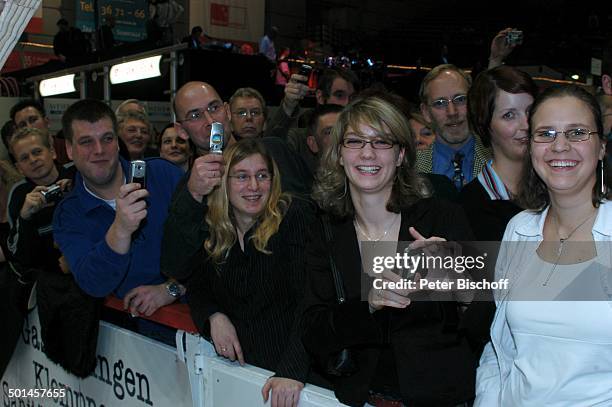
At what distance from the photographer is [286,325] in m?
2.57

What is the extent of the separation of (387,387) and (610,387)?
2.22 ft

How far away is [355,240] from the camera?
7.29 ft

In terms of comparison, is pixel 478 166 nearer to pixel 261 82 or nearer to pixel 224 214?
pixel 224 214

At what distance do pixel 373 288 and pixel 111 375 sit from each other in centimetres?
180

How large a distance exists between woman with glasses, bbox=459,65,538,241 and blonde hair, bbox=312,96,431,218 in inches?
9.3

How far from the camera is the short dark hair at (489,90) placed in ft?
8.41

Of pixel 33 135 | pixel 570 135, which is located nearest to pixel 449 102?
pixel 570 135

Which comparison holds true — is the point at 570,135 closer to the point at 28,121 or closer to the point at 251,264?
the point at 251,264

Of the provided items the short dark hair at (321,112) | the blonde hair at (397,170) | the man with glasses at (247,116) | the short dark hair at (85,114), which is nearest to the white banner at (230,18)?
the man with glasses at (247,116)

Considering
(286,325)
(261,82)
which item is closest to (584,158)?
(286,325)

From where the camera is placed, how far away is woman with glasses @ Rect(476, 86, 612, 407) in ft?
5.54

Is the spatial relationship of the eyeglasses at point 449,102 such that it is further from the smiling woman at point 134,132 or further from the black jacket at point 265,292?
the smiling woman at point 134,132

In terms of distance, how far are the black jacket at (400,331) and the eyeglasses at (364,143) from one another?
0.24m

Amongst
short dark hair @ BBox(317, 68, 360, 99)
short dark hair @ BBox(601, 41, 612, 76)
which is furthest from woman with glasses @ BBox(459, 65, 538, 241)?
short dark hair @ BBox(317, 68, 360, 99)
